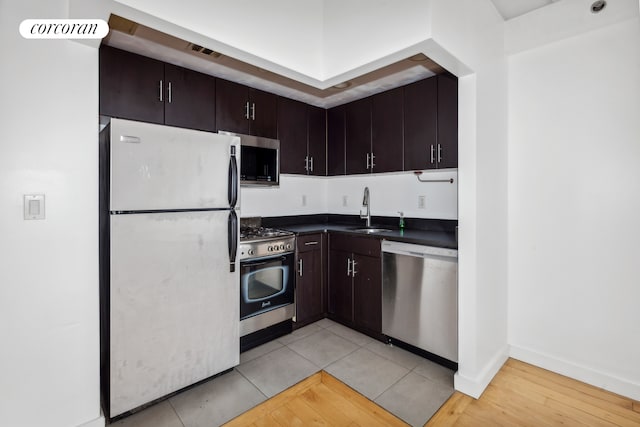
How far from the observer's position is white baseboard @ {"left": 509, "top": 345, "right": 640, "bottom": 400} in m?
1.95

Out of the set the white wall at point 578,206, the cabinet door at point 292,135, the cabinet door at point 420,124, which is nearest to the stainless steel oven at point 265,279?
the cabinet door at point 292,135

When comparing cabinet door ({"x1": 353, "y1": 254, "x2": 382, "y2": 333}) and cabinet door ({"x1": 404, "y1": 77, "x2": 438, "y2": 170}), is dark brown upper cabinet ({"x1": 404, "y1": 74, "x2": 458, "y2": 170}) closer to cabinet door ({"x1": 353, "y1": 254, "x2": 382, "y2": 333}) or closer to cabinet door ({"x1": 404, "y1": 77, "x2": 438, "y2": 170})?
cabinet door ({"x1": 404, "y1": 77, "x2": 438, "y2": 170})

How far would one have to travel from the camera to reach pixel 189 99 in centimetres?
246

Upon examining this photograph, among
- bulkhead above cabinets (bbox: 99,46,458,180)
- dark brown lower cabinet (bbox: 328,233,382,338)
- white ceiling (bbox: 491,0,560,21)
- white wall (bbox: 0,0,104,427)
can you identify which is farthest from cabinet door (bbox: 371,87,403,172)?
white wall (bbox: 0,0,104,427)

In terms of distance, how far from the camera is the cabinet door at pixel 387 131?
2848 mm

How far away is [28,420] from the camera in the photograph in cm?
144

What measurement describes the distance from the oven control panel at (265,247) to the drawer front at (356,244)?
447mm

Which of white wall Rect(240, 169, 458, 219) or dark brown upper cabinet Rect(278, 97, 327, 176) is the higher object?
dark brown upper cabinet Rect(278, 97, 327, 176)

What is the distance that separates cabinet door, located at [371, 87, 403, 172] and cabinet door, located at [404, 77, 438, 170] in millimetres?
76

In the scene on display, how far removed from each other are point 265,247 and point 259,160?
0.88 metres

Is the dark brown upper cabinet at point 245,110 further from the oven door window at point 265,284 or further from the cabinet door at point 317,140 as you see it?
the oven door window at point 265,284

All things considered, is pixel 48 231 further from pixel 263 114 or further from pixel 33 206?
pixel 263 114

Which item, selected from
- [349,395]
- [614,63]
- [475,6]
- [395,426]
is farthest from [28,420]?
[614,63]

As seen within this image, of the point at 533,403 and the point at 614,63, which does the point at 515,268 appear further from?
the point at 614,63
